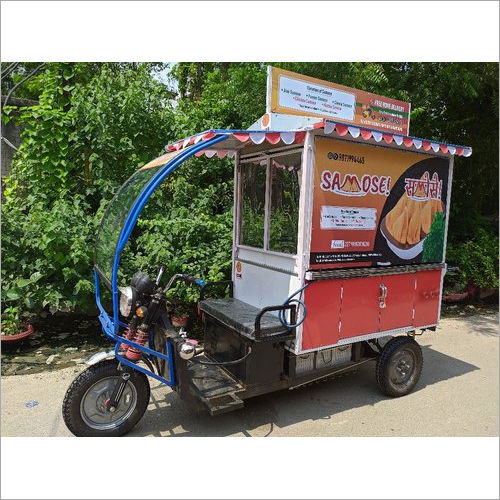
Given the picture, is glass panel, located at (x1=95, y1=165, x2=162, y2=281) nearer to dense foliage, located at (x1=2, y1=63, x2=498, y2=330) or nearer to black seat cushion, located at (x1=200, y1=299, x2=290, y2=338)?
black seat cushion, located at (x1=200, y1=299, x2=290, y2=338)

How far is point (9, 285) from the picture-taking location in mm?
4797

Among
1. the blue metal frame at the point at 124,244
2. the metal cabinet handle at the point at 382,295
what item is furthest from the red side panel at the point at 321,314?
the blue metal frame at the point at 124,244

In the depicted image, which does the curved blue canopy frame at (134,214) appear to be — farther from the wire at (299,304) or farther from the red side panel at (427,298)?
the red side panel at (427,298)

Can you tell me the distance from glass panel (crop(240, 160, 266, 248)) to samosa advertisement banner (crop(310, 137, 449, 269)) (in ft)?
2.66

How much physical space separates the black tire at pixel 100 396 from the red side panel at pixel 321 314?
1.38 meters

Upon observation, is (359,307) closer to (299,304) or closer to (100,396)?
(299,304)

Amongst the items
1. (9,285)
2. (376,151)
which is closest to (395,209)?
(376,151)

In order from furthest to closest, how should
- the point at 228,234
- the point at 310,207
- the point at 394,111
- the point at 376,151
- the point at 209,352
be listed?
the point at 228,234 → the point at 394,111 → the point at 209,352 → the point at 376,151 → the point at 310,207

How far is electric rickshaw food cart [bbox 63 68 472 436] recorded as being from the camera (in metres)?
3.10

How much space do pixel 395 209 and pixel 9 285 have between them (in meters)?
4.43

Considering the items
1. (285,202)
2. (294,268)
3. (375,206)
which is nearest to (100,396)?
(294,268)

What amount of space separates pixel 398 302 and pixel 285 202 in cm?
152

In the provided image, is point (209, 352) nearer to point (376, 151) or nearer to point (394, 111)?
point (376, 151)

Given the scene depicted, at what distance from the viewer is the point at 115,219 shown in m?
3.26
